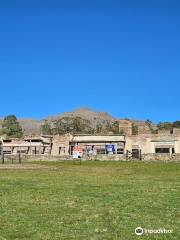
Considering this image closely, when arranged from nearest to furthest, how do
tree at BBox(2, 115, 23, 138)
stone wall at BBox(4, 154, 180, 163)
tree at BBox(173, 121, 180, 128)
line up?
1. stone wall at BBox(4, 154, 180, 163)
2. tree at BBox(2, 115, 23, 138)
3. tree at BBox(173, 121, 180, 128)

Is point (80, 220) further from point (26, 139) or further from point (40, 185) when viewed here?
point (26, 139)

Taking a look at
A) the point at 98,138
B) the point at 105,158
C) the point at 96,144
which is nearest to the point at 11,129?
the point at 96,144

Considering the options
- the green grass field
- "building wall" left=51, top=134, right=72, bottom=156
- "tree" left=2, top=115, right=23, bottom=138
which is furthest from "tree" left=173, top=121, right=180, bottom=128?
the green grass field

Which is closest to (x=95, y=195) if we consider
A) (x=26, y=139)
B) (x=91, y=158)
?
(x=91, y=158)

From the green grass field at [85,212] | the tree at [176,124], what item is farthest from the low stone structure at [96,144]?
the green grass field at [85,212]

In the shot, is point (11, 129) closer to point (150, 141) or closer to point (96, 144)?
point (96, 144)

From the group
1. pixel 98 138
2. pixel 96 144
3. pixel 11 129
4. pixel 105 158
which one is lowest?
pixel 105 158

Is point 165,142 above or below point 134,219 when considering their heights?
above

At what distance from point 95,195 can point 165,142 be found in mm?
76807

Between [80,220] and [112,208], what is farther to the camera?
[112,208]

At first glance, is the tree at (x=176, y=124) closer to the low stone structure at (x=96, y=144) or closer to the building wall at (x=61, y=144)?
the low stone structure at (x=96, y=144)

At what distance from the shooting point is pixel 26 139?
108 m

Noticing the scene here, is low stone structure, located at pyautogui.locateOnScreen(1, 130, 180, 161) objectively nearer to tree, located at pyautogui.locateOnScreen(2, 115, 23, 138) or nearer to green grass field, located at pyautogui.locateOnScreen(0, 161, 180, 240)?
tree, located at pyautogui.locateOnScreen(2, 115, 23, 138)

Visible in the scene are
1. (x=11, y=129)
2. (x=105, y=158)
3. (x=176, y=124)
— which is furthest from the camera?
(x=176, y=124)
